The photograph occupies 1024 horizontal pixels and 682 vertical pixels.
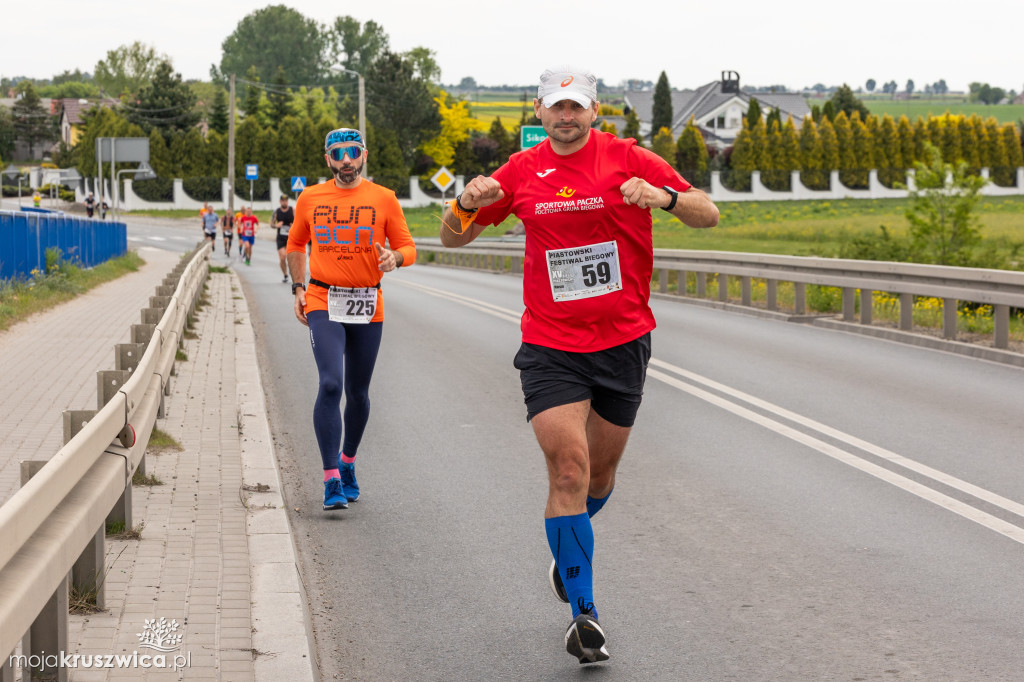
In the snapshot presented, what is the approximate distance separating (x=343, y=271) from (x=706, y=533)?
239 centimetres

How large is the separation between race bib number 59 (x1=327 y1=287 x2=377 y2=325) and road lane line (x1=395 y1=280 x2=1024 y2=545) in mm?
3118

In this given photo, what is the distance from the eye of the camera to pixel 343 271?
23.5 feet

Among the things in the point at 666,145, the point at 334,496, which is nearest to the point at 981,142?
the point at 666,145

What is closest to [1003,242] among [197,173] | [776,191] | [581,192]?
[581,192]

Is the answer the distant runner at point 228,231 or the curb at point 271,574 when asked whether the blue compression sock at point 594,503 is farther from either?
the distant runner at point 228,231

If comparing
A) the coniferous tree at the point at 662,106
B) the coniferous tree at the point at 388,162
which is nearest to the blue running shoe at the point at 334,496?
the coniferous tree at the point at 388,162

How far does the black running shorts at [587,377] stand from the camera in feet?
16.2

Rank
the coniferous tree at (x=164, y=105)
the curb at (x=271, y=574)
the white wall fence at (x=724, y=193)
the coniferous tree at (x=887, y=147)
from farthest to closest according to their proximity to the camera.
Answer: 1. the coniferous tree at (x=164, y=105)
2. the coniferous tree at (x=887, y=147)
3. the white wall fence at (x=724, y=193)
4. the curb at (x=271, y=574)

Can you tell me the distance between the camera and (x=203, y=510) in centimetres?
661

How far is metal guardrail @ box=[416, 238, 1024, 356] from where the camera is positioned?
1370 centimetres

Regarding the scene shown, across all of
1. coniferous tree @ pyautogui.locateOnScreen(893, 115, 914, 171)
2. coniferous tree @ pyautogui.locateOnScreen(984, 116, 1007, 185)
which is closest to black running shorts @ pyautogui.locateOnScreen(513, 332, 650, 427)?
coniferous tree @ pyautogui.locateOnScreen(893, 115, 914, 171)

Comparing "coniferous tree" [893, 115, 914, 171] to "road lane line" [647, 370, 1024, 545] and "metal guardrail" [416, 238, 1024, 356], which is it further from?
"road lane line" [647, 370, 1024, 545]

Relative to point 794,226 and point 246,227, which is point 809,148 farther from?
point 246,227

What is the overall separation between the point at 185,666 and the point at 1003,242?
41.2 m
